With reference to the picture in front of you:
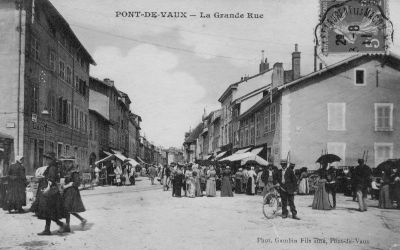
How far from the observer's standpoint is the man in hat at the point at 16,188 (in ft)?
40.7

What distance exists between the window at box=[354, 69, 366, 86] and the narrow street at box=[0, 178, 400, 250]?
12.3 metres

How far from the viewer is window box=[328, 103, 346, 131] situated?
2461cm

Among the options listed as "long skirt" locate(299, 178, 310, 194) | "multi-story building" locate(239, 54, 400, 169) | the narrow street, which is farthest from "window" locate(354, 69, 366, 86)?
the narrow street

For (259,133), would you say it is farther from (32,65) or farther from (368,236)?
(368,236)

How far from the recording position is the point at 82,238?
8.62m

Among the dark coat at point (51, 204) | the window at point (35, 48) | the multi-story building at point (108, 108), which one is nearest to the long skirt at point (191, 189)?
the window at point (35, 48)

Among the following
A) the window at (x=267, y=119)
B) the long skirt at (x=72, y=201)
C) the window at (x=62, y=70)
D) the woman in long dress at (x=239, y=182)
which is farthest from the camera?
the window at (x=267, y=119)

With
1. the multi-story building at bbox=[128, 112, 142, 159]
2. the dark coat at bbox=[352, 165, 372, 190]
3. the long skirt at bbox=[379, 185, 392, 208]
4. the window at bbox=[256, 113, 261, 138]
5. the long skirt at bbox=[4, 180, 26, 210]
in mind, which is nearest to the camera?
the long skirt at bbox=[4, 180, 26, 210]

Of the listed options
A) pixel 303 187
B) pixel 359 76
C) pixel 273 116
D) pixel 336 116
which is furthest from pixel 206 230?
pixel 273 116

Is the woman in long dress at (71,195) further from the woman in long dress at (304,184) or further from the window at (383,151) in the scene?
the window at (383,151)

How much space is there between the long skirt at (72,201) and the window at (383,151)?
741 inches

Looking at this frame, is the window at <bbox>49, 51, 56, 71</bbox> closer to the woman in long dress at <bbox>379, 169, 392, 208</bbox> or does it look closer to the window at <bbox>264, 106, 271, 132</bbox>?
the window at <bbox>264, 106, 271, 132</bbox>

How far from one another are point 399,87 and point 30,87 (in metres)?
18.6

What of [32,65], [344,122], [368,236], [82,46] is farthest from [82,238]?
[82,46]
